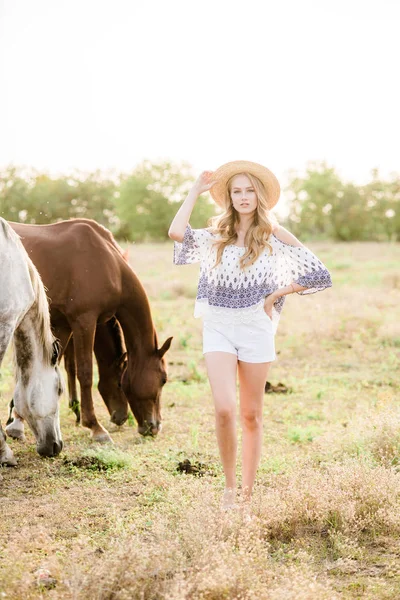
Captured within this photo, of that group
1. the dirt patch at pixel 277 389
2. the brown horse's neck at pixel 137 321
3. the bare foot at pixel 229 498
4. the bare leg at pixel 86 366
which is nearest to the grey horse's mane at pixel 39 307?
the bare leg at pixel 86 366

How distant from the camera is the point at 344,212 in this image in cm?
5541

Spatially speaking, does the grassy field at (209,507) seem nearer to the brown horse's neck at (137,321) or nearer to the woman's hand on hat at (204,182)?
the brown horse's neck at (137,321)

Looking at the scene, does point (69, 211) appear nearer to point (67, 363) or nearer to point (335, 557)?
point (67, 363)

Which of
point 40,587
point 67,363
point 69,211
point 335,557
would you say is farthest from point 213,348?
point 69,211

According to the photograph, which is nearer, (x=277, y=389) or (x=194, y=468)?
(x=194, y=468)

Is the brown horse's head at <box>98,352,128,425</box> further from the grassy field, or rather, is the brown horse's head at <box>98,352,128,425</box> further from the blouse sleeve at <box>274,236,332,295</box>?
the blouse sleeve at <box>274,236,332,295</box>

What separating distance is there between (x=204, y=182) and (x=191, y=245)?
16.3 inches

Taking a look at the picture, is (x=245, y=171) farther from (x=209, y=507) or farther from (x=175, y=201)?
(x=175, y=201)

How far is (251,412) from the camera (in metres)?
4.01

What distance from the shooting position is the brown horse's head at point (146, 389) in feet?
20.1

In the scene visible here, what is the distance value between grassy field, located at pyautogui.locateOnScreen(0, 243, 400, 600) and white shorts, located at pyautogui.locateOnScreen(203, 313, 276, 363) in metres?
0.81

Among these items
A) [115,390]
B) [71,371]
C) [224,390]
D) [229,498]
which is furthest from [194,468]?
[71,371]

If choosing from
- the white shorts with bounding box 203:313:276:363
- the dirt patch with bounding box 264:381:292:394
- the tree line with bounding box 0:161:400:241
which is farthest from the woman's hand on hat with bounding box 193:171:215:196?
the tree line with bounding box 0:161:400:241

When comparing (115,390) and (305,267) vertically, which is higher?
(305,267)
